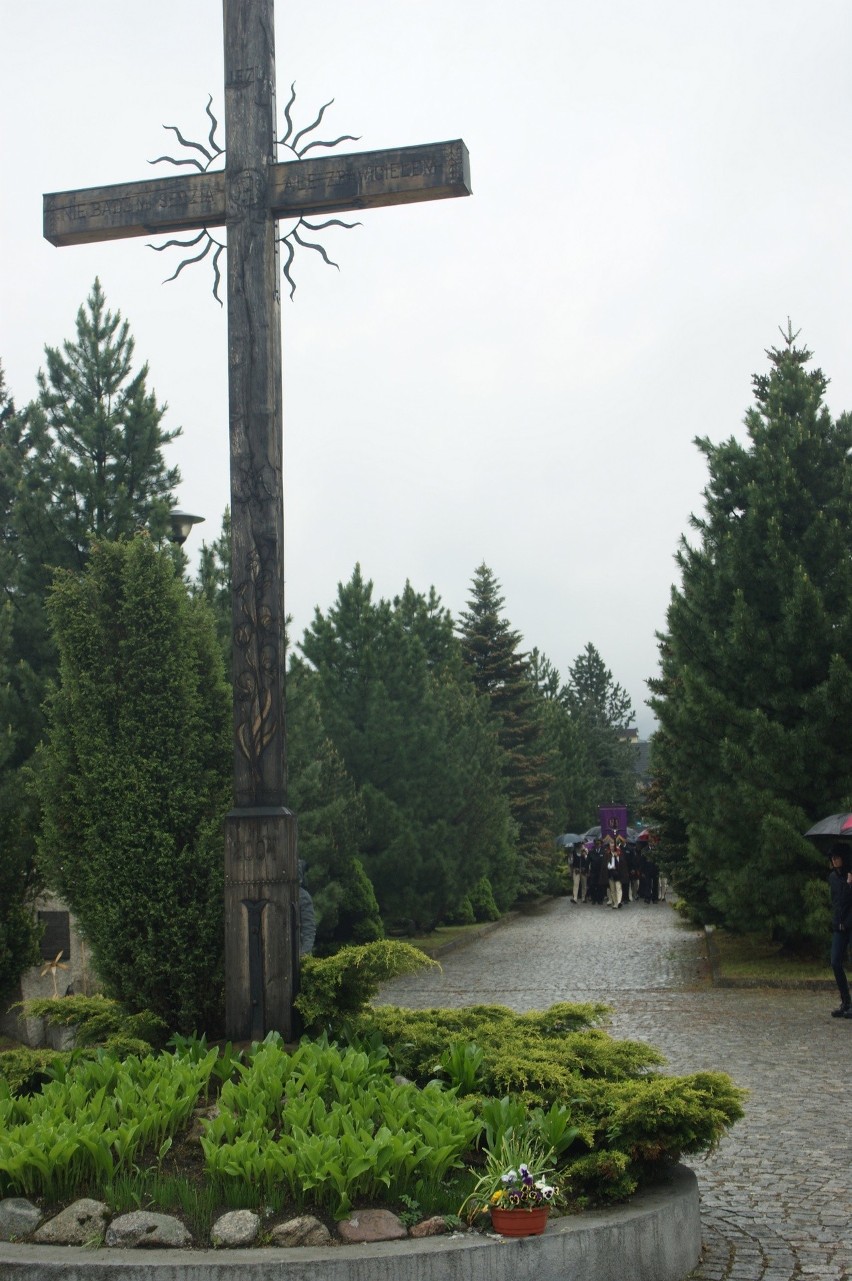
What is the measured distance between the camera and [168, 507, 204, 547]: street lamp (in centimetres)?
1391

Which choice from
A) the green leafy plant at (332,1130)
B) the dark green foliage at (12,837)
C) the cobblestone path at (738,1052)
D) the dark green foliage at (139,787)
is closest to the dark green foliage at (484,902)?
the cobblestone path at (738,1052)

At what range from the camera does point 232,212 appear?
7.45m

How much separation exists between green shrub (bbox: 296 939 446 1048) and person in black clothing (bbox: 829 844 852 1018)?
7.91 meters

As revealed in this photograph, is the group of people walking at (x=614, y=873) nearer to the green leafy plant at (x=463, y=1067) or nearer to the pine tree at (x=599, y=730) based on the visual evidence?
the pine tree at (x=599, y=730)

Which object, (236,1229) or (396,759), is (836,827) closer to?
(396,759)

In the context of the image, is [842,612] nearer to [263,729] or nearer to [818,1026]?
[818,1026]

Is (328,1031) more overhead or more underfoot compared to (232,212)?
more underfoot

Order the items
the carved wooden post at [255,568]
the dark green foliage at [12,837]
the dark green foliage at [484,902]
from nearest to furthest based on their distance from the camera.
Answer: the carved wooden post at [255,568] → the dark green foliage at [12,837] → the dark green foliage at [484,902]

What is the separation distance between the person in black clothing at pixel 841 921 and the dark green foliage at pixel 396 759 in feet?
31.2

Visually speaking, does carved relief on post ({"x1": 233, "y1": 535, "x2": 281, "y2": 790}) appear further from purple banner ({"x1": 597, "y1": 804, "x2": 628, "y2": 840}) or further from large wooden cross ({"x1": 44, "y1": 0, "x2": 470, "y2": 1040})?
purple banner ({"x1": 597, "y1": 804, "x2": 628, "y2": 840})

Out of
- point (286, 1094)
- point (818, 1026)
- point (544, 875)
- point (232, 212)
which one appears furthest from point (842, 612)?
point (544, 875)

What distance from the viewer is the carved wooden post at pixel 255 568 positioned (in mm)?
6812

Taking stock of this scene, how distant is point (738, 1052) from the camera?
36.6 feet

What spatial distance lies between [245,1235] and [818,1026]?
922 centimetres
